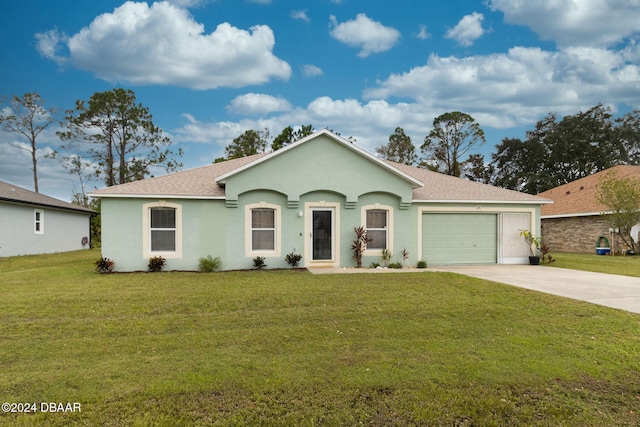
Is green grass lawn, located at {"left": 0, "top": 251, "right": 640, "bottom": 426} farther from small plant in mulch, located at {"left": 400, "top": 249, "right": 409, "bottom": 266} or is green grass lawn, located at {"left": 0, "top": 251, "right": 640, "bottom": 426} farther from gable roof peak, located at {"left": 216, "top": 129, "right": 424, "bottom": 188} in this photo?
small plant in mulch, located at {"left": 400, "top": 249, "right": 409, "bottom": 266}

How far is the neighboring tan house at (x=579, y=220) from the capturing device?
2264 cm

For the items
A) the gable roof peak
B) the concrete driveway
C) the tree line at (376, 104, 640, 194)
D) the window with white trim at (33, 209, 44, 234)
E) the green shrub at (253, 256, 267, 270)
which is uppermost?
the tree line at (376, 104, 640, 194)

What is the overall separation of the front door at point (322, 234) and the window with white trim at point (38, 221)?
57.7ft

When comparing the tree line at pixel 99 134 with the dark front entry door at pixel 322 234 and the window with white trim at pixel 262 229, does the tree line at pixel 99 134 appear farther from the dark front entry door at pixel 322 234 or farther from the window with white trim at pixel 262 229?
the dark front entry door at pixel 322 234

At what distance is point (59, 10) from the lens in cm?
1750

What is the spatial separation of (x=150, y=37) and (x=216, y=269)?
1008cm

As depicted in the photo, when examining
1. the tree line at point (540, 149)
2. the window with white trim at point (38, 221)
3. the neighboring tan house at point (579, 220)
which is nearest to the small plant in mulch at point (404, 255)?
the neighboring tan house at point (579, 220)

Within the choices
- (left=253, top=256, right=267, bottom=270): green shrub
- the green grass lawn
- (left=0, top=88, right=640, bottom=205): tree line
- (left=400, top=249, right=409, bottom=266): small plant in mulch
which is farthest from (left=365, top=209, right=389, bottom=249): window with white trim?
(left=0, top=88, right=640, bottom=205): tree line

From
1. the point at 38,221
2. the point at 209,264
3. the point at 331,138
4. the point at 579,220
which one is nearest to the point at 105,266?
the point at 209,264

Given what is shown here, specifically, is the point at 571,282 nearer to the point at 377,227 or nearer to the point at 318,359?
the point at 377,227

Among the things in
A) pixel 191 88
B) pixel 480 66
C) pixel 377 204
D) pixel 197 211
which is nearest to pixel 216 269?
pixel 197 211

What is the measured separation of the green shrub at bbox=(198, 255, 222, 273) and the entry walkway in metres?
3.31

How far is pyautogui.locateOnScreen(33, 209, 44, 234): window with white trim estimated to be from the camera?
70.3ft

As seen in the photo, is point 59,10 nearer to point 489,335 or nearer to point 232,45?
point 232,45
